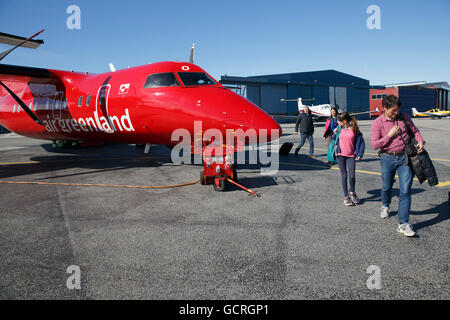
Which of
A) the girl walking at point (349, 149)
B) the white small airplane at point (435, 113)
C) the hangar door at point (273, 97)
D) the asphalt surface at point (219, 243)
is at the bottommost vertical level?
the asphalt surface at point (219, 243)

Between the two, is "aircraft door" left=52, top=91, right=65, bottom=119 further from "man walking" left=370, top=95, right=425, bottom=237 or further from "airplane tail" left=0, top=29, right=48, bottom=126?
"man walking" left=370, top=95, right=425, bottom=237

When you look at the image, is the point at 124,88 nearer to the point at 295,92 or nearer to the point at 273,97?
the point at 273,97

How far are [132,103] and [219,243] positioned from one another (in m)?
5.77

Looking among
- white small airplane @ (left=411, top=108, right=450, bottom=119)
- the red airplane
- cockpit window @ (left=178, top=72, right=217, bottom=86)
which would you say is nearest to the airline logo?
the red airplane

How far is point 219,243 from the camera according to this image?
4.03m

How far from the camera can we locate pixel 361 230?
4371mm

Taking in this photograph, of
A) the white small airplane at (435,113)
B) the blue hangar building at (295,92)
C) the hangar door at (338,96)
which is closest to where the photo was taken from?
the blue hangar building at (295,92)

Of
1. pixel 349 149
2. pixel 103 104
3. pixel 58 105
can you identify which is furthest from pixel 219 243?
pixel 58 105

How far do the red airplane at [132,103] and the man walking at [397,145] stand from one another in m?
2.86

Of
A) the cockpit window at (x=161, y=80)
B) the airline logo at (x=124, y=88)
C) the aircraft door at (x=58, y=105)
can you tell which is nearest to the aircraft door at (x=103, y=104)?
the airline logo at (x=124, y=88)

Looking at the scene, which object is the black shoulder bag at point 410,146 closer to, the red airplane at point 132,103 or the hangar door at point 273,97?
the red airplane at point 132,103

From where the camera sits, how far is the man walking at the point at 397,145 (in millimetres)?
4094

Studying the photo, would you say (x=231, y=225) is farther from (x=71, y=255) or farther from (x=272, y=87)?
(x=272, y=87)

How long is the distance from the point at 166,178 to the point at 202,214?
3.60 m
